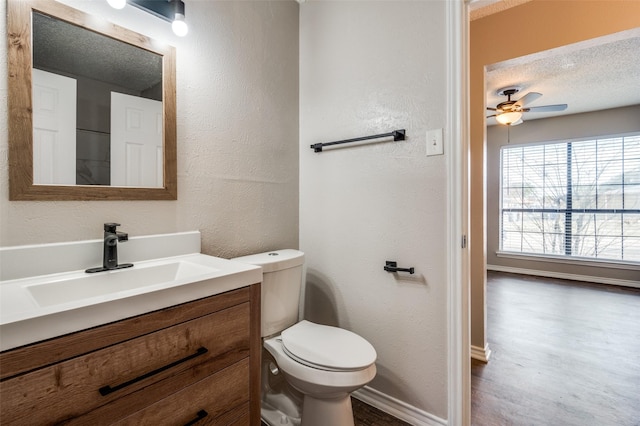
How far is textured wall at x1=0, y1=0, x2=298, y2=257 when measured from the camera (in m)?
1.13

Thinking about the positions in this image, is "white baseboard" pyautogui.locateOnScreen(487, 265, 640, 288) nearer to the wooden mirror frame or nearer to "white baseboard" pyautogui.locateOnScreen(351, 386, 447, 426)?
"white baseboard" pyautogui.locateOnScreen(351, 386, 447, 426)

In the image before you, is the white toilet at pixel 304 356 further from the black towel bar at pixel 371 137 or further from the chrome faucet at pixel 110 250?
the black towel bar at pixel 371 137

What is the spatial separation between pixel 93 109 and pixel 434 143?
1480 millimetres

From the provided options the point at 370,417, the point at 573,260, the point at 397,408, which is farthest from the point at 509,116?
the point at 370,417

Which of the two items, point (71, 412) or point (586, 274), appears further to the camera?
point (586, 274)

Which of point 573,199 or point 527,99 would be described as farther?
point 573,199

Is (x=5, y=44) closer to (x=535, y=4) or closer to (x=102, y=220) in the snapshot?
(x=102, y=220)

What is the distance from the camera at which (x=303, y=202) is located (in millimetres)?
2014

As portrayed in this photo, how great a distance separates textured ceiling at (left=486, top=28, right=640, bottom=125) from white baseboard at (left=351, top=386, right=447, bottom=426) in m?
2.30

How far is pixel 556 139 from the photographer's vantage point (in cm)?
452

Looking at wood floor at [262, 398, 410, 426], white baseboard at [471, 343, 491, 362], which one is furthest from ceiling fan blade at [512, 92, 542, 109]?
wood floor at [262, 398, 410, 426]

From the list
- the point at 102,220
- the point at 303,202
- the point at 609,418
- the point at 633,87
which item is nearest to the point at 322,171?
the point at 303,202

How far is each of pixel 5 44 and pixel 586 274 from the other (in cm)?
619

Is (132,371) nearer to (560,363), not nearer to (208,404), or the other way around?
(208,404)
